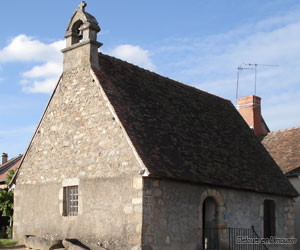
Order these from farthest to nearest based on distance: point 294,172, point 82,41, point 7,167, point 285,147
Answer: point 7,167 → point 285,147 → point 294,172 → point 82,41

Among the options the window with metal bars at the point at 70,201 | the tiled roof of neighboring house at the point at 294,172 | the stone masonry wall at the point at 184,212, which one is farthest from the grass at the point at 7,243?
the tiled roof of neighboring house at the point at 294,172

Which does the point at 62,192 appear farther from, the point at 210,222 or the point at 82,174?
the point at 210,222

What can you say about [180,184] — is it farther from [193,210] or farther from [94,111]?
[94,111]

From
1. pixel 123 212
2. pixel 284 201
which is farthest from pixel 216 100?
pixel 123 212

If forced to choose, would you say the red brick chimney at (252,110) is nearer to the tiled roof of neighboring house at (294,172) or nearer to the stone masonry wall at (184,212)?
the tiled roof of neighboring house at (294,172)

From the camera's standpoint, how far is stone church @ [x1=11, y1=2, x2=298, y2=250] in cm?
1407

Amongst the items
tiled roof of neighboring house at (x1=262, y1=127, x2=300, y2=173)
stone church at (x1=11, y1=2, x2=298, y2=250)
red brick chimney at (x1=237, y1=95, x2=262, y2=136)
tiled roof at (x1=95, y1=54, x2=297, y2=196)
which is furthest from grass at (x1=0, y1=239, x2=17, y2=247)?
red brick chimney at (x1=237, y1=95, x2=262, y2=136)

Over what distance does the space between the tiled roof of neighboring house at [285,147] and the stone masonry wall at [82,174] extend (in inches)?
419

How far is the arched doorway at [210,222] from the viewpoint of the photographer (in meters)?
16.0

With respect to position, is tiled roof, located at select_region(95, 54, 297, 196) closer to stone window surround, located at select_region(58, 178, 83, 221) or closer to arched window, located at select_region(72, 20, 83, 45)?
arched window, located at select_region(72, 20, 83, 45)

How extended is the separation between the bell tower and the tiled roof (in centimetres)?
66

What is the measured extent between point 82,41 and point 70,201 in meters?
5.54

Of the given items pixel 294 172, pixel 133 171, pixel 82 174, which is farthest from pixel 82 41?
pixel 294 172

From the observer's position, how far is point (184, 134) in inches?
663
